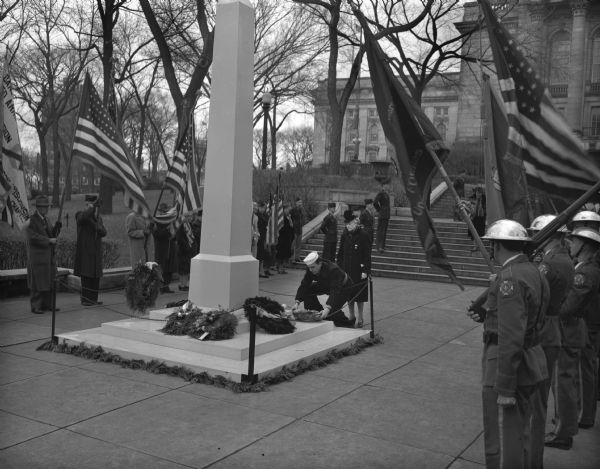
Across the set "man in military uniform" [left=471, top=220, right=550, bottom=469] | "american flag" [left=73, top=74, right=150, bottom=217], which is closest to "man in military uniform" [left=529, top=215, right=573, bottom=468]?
"man in military uniform" [left=471, top=220, right=550, bottom=469]

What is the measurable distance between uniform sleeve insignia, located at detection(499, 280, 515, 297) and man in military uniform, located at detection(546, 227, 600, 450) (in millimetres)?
1696

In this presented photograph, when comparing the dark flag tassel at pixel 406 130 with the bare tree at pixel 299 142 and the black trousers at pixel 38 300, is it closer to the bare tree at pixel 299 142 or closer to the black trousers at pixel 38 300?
the black trousers at pixel 38 300

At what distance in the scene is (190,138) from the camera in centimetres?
1091

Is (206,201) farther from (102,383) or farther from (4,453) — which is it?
(4,453)

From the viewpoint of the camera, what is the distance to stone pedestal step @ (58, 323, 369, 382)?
7004 millimetres

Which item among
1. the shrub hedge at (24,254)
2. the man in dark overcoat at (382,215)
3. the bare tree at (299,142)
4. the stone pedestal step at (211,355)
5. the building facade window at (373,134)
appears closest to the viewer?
the stone pedestal step at (211,355)

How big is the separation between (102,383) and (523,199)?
4645 mm

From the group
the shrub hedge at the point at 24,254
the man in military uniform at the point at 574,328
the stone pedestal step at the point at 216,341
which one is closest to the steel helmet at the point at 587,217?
the man in military uniform at the point at 574,328

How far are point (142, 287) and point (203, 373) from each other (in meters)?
2.62

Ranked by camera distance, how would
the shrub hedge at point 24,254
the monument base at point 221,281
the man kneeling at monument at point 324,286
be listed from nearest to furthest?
the monument base at point 221,281, the man kneeling at monument at point 324,286, the shrub hedge at point 24,254

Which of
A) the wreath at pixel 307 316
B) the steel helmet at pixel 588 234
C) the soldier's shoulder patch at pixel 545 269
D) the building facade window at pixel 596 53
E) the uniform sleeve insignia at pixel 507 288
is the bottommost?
the wreath at pixel 307 316

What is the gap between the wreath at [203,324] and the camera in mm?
7789

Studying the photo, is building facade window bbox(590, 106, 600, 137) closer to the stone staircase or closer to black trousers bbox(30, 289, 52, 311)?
the stone staircase

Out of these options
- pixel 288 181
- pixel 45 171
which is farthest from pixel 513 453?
pixel 45 171
